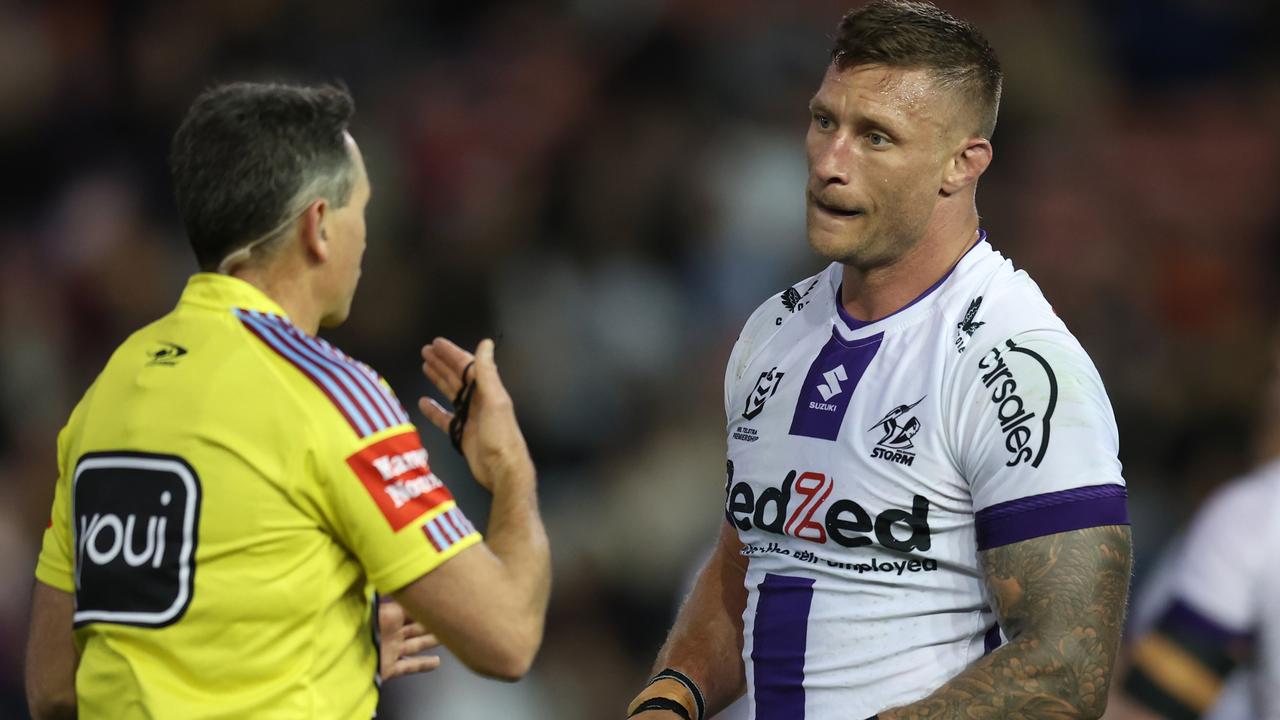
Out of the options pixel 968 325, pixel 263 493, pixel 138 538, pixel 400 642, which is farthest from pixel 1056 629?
pixel 138 538

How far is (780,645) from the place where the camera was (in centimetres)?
369

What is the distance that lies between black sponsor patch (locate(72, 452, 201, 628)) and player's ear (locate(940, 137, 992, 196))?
69.3 inches

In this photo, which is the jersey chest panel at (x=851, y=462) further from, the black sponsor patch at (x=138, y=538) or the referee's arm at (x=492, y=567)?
the black sponsor patch at (x=138, y=538)

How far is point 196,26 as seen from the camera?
10.3 metres

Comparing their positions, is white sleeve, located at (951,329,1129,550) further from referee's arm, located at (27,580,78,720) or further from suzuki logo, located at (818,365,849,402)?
referee's arm, located at (27,580,78,720)

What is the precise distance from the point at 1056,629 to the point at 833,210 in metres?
1.07

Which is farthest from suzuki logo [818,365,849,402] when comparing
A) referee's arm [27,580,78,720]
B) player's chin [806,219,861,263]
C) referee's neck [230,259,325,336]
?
referee's arm [27,580,78,720]

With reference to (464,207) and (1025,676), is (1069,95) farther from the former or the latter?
(1025,676)

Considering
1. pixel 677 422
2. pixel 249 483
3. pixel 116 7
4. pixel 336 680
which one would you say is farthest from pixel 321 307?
pixel 116 7

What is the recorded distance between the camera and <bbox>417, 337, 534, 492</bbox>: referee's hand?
337 cm

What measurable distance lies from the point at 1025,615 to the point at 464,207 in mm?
6645

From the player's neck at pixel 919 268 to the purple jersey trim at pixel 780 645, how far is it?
0.65 metres

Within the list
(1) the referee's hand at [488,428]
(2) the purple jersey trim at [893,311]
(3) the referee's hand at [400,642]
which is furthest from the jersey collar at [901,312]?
(3) the referee's hand at [400,642]

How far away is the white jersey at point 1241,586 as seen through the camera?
4508mm
